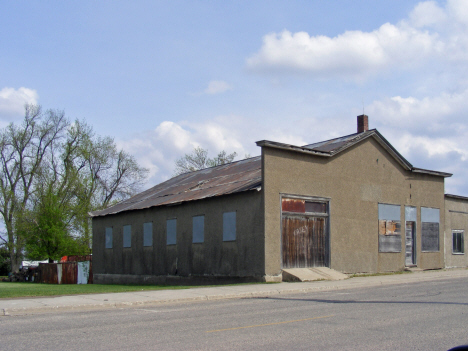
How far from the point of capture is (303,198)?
2250 centimetres

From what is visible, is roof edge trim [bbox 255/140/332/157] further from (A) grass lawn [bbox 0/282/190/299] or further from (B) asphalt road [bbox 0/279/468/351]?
(B) asphalt road [bbox 0/279/468/351]

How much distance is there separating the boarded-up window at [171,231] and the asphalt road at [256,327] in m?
12.7

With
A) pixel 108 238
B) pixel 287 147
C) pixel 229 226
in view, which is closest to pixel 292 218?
pixel 229 226

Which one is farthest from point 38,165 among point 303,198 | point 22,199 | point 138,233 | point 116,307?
point 116,307

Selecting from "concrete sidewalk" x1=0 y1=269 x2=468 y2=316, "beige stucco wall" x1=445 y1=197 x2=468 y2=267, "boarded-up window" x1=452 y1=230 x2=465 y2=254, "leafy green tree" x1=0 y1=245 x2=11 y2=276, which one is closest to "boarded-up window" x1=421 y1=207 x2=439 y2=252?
"beige stucco wall" x1=445 y1=197 x2=468 y2=267

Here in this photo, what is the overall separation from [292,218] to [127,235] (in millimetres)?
12705

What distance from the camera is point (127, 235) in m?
30.6

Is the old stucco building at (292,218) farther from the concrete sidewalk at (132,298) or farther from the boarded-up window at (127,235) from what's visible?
the concrete sidewalk at (132,298)

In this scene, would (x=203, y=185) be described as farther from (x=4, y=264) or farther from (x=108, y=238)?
(x=4, y=264)

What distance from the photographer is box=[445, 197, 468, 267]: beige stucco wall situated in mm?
30328

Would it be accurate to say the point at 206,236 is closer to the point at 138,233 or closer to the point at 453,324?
the point at 138,233

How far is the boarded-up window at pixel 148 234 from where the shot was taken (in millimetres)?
28172

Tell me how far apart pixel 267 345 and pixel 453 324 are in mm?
3890

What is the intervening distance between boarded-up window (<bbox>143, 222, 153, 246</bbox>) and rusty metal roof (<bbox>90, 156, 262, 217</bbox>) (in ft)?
3.58
